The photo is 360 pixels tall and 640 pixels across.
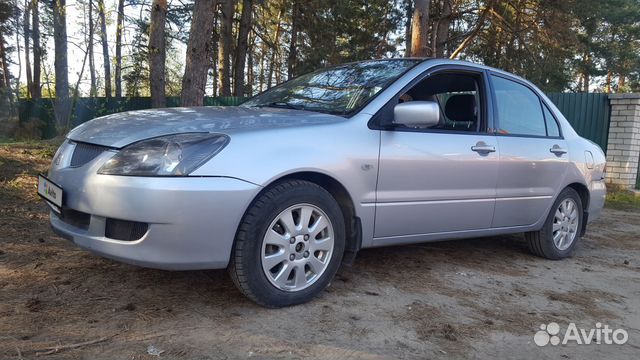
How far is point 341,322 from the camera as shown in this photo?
295 cm

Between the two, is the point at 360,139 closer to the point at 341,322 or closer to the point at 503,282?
the point at 341,322

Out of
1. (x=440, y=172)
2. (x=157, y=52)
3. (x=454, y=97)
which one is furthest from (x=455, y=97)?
(x=157, y=52)

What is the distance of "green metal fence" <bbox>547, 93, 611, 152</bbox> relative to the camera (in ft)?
35.4

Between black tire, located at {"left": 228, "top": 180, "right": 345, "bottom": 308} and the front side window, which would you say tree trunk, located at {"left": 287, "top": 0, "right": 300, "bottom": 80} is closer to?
the front side window

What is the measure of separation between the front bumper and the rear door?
2.41 metres

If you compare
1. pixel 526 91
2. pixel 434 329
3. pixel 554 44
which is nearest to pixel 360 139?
pixel 434 329

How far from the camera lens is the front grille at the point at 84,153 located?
2902mm

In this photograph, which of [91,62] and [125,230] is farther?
[91,62]

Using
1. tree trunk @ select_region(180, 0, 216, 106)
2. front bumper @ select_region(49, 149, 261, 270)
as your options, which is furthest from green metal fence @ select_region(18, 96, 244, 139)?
front bumper @ select_region(49, 149, 261, 270)

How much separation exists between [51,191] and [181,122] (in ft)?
3.07

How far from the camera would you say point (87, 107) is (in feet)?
50.7

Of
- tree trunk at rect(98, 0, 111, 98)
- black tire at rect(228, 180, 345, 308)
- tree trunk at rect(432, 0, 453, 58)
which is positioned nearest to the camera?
black tire at rect(228, 180, 345, 308)

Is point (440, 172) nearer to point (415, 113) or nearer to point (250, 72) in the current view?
point (415, 113)

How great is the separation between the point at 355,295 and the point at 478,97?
2067mm
